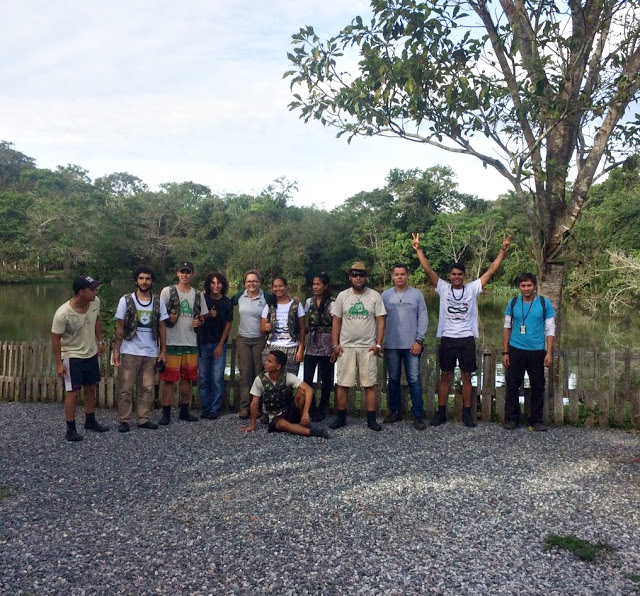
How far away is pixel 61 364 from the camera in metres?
5.84

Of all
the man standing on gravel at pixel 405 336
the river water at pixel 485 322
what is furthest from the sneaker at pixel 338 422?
the river water at pixel 485 322

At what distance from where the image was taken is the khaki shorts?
6402 mm

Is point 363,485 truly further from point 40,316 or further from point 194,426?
point 40,316

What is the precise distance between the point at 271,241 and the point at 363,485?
133ft

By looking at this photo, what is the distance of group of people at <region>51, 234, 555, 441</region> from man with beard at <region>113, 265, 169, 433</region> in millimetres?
11

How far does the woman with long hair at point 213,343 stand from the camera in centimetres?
680

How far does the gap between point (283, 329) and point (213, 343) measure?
0.91 metres

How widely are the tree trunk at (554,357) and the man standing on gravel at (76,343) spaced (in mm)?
4883

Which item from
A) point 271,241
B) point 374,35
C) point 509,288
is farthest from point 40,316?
point 509,288

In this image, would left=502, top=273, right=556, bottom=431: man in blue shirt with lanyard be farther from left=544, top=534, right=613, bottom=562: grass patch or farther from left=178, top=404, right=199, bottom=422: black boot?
left=178, top=404, right=199, bottom=422: black boot

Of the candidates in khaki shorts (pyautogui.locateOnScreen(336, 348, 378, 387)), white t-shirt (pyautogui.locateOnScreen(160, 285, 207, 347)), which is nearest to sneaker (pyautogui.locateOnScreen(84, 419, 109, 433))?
white t-shirt (pyautogui.locateOnScreen(160, 285, 207, 347))

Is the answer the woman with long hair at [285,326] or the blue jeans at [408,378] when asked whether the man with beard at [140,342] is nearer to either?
the woman with long hair at [285,326]

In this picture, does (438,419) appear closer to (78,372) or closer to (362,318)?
(362,318)


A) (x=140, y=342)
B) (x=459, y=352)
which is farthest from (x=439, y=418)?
(x=140, y=342)
